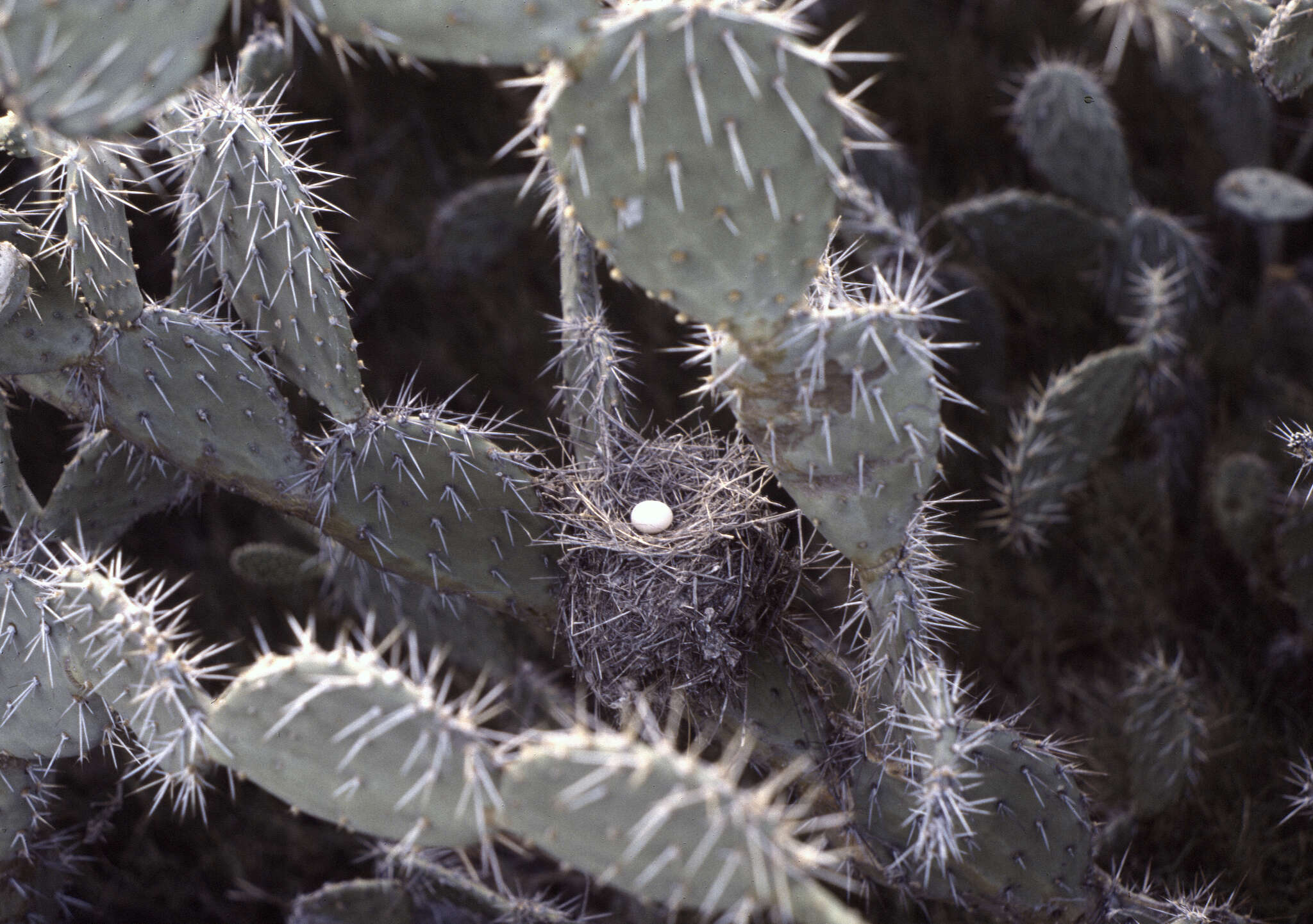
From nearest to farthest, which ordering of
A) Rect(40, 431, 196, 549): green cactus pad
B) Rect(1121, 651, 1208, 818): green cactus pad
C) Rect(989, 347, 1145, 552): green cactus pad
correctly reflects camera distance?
Rect(40, 431, 196, 549): green cactus pad
Rect(1121, 651, 1208, 818): green cactus pad
Rect(989, 347, 1145, 552): green cactus pad

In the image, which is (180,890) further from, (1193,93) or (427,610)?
(1193,93)

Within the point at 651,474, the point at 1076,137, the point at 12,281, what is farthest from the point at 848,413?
the point at 1076,137

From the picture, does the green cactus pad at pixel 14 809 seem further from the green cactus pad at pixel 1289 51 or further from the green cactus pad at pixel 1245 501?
the green cactus pad at pixel 1245 501

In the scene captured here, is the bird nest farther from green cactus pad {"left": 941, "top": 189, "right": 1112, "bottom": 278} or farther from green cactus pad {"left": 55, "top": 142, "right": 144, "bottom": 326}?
green cactus pad {"left": 941, "top": 189, "right": 1112, "bottom": 278}

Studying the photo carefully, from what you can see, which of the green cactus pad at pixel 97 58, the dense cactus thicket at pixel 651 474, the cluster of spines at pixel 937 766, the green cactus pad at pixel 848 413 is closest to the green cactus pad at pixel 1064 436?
the dense cactus thicket at pixel 651 474

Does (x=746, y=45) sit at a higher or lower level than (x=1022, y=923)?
higher

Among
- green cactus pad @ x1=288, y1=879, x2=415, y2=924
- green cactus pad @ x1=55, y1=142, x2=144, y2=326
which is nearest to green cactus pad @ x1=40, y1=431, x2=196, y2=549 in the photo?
green cactus pad @ x1=55, y1=142, x2=144, y2=326

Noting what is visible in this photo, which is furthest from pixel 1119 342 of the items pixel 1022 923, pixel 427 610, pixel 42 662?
pixel 42 662
